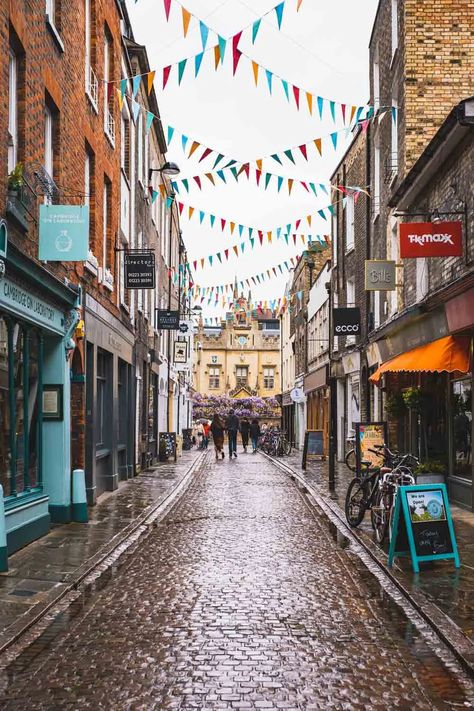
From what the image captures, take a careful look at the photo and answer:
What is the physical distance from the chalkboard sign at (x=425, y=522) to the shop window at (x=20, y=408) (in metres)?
4.61

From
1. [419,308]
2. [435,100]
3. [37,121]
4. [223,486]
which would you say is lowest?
[223,486]

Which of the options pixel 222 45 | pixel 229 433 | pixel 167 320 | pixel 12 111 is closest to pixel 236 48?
pixel 222 45

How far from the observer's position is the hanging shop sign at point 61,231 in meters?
11.4

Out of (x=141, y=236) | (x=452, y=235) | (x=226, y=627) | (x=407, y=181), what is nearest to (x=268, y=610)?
(x=226, y=627)

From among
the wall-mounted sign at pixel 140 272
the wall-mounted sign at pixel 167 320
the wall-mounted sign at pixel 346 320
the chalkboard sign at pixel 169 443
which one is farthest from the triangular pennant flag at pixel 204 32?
the chalkboard sign at pixel 169 443

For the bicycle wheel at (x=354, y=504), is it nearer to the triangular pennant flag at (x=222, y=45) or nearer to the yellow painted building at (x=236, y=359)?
the triangular pennant flag at (x=222, y=45)

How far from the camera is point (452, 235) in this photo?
14.3 m

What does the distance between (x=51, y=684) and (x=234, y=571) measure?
4012 mm

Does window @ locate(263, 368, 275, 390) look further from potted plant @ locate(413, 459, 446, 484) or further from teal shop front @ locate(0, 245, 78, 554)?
teal shop front @ locate(0, 245, 78, 554)

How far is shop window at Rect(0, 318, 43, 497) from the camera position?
10.4m

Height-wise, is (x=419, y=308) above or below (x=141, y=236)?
below

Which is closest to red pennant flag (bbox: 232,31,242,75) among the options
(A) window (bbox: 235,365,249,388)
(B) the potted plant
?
(B) the potted plant

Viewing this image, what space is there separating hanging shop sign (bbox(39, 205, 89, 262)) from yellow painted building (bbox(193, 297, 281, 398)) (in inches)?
3282

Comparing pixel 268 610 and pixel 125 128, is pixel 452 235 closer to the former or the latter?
pixel 268 610
